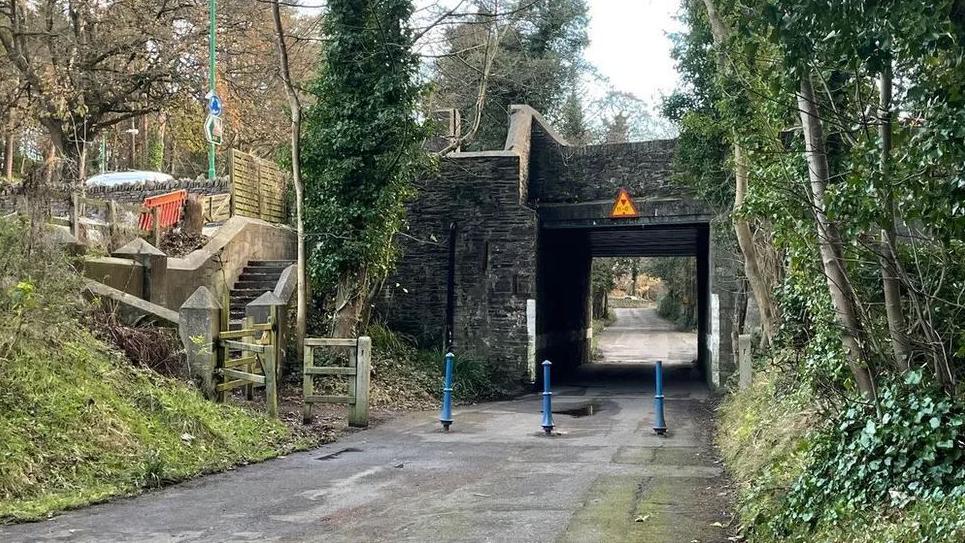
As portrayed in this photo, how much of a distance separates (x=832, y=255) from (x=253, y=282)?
12.1 m

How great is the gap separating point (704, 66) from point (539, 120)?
171 inches

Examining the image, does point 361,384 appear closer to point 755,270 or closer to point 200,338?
point 200,338

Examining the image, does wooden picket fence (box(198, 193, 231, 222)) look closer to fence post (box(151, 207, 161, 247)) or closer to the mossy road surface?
fence post (box(151, 207, 161, 247))

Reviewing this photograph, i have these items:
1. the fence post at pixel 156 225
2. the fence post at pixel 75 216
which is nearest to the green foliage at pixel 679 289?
the fence post at pixel 156 225

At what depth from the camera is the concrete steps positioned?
593 inches

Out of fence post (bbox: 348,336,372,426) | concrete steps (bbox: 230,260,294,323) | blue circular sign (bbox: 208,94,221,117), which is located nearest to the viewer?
fence post (bbox: 348,336,372,426)

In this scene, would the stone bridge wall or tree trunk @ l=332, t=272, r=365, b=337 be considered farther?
the stone bridge wall

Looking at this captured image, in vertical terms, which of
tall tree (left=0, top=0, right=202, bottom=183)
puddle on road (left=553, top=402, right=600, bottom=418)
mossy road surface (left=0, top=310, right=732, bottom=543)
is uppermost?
tall tree (left=0, top=0, right=202, bottom=183)

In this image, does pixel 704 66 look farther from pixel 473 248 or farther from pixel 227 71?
pixel 227 71

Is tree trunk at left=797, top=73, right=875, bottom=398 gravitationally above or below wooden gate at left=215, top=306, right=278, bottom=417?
above

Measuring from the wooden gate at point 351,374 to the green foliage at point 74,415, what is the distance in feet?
3.85

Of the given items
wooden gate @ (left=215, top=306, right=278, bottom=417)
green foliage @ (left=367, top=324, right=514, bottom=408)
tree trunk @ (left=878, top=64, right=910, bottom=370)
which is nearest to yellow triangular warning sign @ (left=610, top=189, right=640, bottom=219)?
green foliage @ (left=367, top=324, right=514, bottom=408)

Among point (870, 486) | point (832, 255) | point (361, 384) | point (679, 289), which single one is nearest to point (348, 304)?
point (361, 384)

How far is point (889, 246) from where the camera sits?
5.26 m
